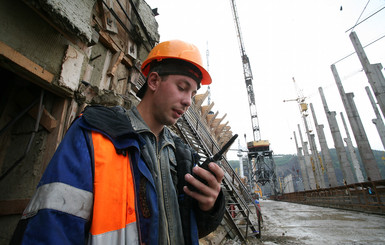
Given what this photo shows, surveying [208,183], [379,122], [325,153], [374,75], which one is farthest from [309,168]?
[208,183]

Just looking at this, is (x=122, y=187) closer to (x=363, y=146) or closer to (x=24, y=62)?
(x=24, y=62)

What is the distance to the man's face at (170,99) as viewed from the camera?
1.69 meters

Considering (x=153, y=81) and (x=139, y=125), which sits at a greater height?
(x=153, y=81)

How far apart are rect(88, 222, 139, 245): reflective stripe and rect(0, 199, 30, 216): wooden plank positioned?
7.98ft

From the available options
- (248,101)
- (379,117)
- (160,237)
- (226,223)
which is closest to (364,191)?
(226,223)

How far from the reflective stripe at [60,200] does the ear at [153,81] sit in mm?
1146

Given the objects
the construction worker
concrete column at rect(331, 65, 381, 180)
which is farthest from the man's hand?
concrete column at rect(331, 65, 381, 180)

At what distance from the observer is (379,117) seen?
2236 cm

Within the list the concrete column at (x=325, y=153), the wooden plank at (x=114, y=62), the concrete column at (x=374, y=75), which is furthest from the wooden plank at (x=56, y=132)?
the concrete column at (x=325, y=153)

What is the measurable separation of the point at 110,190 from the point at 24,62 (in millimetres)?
2308

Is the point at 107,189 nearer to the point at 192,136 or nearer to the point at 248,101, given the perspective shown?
the point at 192,136

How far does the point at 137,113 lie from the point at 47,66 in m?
1.93

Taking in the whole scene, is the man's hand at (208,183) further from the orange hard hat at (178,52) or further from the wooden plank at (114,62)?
the wooden plank at (114,62)

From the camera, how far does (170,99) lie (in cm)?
170
